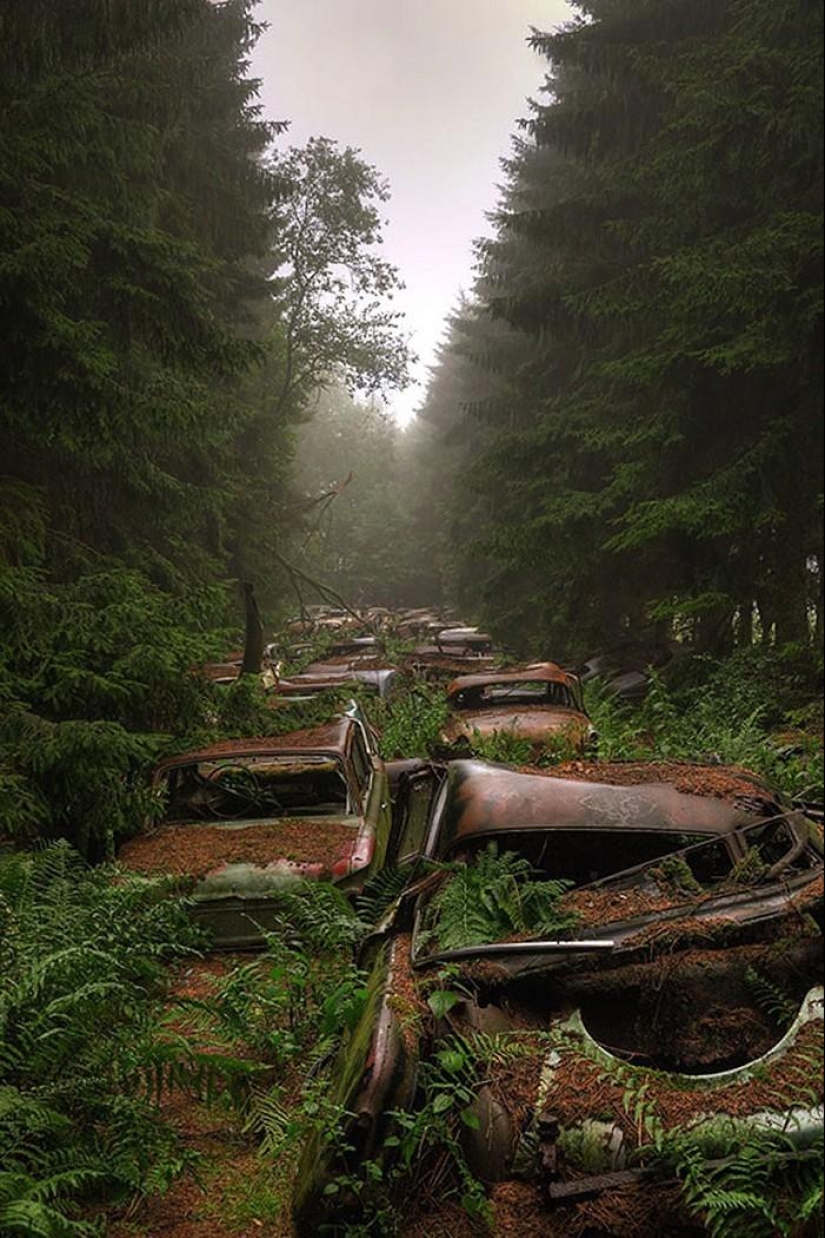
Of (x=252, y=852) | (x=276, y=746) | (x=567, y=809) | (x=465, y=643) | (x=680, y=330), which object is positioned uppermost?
(x=680, y=330)

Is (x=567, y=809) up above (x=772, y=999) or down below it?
above

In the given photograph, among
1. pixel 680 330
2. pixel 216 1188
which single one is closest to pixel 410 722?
pixel 680 330

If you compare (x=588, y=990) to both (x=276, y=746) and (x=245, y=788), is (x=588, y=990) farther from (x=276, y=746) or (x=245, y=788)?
(x=245, y=788)

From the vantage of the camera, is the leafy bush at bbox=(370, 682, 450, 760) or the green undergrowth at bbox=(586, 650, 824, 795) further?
the leafy bush at bbox=(370, 682, 450, 760)

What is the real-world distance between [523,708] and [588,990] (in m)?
6.24

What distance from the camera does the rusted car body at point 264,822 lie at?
15.1 ft

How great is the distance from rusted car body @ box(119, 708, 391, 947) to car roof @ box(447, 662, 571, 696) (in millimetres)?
2611

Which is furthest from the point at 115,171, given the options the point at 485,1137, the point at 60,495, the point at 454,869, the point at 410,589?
the point at 410,589

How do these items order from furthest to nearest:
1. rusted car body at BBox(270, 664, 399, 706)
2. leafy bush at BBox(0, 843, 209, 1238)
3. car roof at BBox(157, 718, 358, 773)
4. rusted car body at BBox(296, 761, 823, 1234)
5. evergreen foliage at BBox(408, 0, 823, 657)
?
rusted car body at BBox(270, 664, 399, 706) → car roof at BBox(157, 718, 358, 773) → evergreen foliage at BBox(408, 0, 823, 657) → leafy bush at BBox(0, 843, 209, 1238) → rusted car body at BBox(296, 761, 823, 1234)

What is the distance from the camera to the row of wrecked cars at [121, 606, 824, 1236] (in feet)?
7.47

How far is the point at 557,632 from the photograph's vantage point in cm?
1359

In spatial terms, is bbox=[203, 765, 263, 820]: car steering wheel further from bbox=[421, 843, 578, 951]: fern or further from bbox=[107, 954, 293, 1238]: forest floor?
bbox=[421, 843, 578, 951]: fern

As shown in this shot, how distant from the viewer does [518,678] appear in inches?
360

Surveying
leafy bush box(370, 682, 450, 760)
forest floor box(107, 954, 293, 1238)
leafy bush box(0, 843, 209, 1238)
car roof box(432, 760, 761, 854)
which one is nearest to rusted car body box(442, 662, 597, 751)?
leafy bush box(370, 682, 450, 760)
